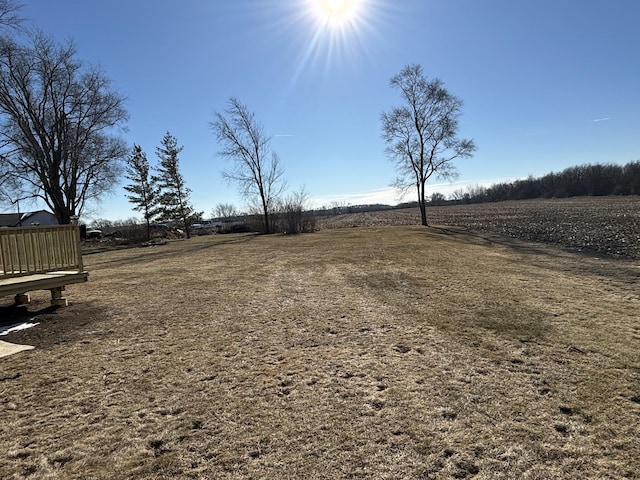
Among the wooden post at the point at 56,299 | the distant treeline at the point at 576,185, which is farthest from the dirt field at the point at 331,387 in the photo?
the distant treeline at the point at 576,185

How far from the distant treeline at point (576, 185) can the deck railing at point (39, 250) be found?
3225 inches

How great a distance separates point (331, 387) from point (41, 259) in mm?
6658

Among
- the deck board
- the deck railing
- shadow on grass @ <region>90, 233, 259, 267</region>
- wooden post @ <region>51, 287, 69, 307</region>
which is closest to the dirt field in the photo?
wooden post @ <region>51, 287, 69, 307</region>

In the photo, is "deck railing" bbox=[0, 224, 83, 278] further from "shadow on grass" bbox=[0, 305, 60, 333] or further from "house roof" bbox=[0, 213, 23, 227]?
"house roof" bbox=[0, 213, 23, 227]

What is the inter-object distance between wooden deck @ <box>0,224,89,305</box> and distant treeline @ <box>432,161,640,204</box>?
81.9m

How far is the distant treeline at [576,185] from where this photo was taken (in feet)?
227

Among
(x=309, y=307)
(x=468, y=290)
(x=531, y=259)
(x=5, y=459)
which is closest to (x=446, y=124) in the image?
(x=531, y=259)

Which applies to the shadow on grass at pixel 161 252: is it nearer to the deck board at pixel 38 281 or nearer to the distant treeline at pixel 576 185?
the deck board at pixel 38 281

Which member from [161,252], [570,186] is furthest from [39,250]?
[570,186]

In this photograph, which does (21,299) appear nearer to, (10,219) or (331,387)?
(331,387)

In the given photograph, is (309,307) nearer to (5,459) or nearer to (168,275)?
(5,459)

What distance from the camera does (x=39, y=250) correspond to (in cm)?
701

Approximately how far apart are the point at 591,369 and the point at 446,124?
2926 cm

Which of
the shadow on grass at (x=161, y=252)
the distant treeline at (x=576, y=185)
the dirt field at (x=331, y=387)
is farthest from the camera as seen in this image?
the distant treeline at (x=576, y=185)
